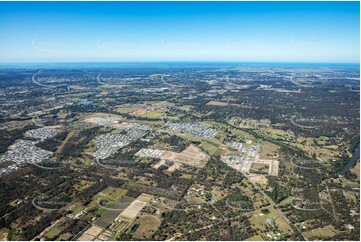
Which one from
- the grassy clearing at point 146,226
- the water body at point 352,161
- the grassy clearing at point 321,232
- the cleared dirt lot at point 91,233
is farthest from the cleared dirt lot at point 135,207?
the water body at point 352,161

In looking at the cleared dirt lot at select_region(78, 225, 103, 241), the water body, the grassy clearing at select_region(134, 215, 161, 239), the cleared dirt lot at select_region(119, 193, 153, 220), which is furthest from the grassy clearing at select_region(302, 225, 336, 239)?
the cleared dirt lot at select_region(78, 225, 103, 241)

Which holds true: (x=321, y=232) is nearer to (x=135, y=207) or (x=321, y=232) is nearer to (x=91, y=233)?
(x=135, y=207)

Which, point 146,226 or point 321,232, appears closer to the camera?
point 321,232

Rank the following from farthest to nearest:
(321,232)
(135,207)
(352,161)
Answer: (352,161) < (135,207) < (321,232)

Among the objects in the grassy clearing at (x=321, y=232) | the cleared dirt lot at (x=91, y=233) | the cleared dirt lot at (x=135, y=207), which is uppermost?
the cleared dirt lot at (x=135, y=207)

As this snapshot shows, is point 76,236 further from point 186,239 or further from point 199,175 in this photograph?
point 199,175

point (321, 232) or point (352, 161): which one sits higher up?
point (352, 161)

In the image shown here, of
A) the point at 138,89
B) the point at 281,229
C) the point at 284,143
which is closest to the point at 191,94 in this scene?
the point at 138,89

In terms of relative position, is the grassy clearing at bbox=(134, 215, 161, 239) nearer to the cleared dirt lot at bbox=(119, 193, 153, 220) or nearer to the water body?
the cleared dirt lot at bbox=(119, 193, 153, 220)

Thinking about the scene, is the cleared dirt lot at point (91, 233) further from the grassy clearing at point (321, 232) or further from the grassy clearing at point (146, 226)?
the grassy clearing at point (321, 232)

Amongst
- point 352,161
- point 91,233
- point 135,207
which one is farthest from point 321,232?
point 352,161

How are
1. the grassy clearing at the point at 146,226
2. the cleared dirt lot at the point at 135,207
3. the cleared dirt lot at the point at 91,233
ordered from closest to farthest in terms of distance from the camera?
1. the cleared dirt lot at the point at 91,233
2. the grassy clearing at the point at 146,226
3. the cleared dirt lot at the point at 135,207

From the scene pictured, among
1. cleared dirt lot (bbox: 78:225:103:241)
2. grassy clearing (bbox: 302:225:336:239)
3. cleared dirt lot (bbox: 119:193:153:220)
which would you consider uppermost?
cleared dirt lot (bbox: 119:193:153:220)

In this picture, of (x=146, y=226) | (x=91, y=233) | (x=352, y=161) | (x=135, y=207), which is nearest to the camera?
(x=91, y=233)
